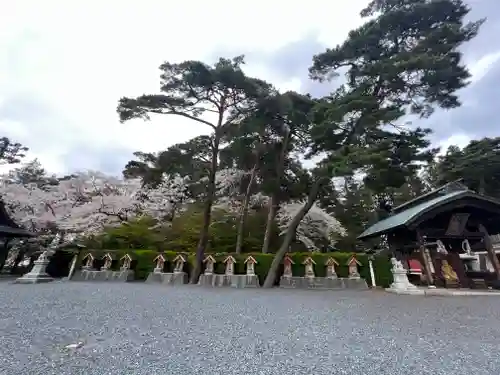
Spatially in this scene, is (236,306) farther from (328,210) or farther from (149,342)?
(328,210)

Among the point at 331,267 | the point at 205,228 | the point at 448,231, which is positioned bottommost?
the point at 331,267

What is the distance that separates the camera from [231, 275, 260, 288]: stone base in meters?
10.1

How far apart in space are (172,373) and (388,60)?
9.88 meters

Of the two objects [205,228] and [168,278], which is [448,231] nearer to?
[205,228]

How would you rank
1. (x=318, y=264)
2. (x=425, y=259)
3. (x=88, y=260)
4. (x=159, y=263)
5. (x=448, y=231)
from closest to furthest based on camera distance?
1. (x=425, y=259)
2. (x=448, y=231)
3. (x=318, y=264)
4. (x=159, y=263)
5. (x=88, y=260)

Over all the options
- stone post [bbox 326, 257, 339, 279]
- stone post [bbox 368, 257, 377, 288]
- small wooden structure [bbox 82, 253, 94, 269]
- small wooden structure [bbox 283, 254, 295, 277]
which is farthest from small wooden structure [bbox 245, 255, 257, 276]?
small wooden structure [bbox 82, 253, 94, 269]

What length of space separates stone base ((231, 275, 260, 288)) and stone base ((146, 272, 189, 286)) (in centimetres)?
198

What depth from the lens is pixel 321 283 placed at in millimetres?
Result: 10094

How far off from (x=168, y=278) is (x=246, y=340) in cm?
860

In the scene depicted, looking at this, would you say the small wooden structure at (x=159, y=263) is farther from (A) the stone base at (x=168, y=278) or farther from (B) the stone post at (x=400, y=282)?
(B) the stone post at (x=400, y=282)

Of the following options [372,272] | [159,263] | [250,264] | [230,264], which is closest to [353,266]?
[372,272]

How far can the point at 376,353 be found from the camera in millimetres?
2686

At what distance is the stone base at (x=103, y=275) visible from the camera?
11.5m

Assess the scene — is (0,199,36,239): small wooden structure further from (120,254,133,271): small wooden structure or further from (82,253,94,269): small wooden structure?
(120,254,133,271): small wooden structure
